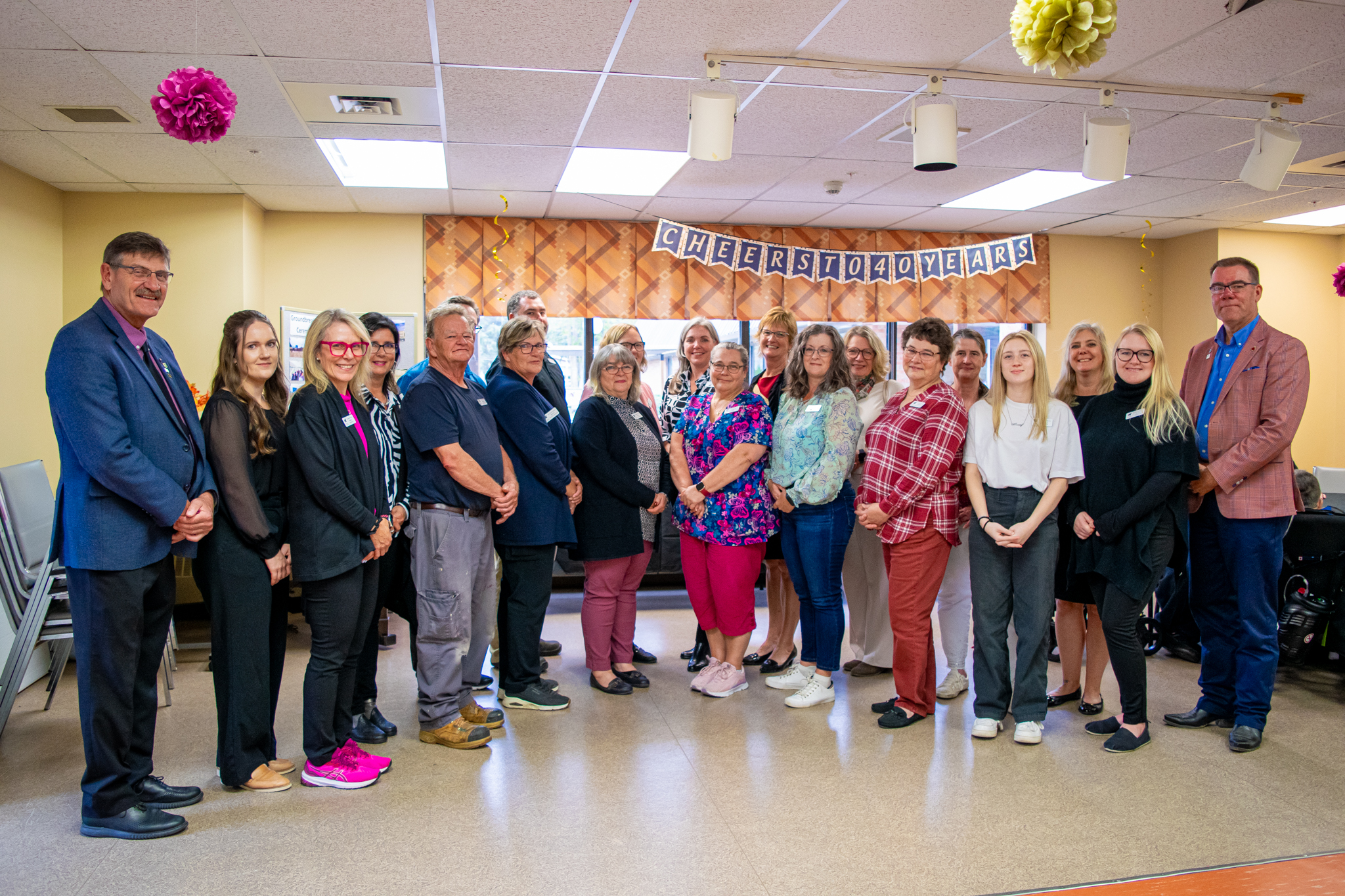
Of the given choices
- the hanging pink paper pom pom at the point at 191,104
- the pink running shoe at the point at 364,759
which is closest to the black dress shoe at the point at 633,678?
the pink running shoe at the point at 364,759

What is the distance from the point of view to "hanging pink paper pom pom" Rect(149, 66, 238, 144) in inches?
103

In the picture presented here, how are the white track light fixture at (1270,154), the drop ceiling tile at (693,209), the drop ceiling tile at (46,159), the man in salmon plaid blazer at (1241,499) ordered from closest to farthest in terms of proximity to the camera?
the man in salmon plaid blazer at (1241,499) < the white track light fixture at (1270,154) < the drop ceiling tile at (46,159) < the drop ceiling tile at (693,209)

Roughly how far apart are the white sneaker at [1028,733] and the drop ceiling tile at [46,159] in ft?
18.0

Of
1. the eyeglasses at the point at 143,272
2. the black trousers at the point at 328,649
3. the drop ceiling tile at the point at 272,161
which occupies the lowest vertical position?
the black trousers at the point at 328,649

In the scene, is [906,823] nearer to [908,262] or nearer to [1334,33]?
[1334,33]

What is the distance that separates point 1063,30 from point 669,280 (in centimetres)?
550

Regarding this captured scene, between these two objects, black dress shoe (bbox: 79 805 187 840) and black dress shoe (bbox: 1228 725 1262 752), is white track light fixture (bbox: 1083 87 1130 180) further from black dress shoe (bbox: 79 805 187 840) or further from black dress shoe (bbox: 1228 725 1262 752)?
black dress shoe (bbox: 79 805 187 840)

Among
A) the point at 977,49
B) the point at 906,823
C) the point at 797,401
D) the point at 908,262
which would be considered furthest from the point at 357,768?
the point at 908,262

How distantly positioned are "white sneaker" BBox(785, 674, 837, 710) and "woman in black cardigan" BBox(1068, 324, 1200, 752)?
1.00m

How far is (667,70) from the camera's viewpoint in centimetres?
400

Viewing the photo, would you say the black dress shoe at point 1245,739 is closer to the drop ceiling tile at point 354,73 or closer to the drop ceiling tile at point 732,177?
the drop ceiling tile at point 732,177

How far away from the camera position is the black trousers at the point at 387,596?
3.13 metres

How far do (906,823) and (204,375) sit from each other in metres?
5.64

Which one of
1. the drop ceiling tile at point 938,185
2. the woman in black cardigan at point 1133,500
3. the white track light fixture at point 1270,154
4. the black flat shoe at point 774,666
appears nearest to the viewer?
the woman in black cardigan at point 1133,500
